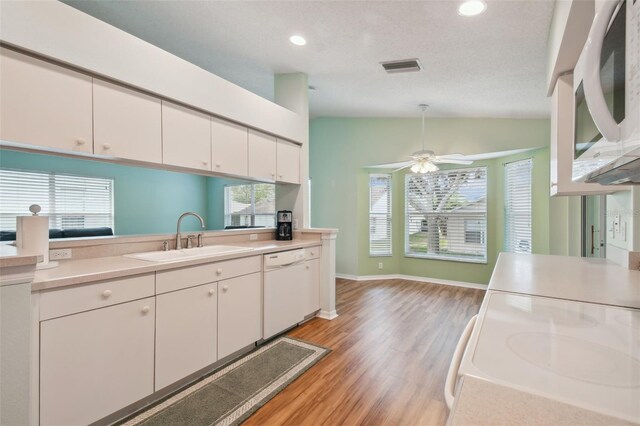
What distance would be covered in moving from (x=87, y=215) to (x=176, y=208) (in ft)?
5.71

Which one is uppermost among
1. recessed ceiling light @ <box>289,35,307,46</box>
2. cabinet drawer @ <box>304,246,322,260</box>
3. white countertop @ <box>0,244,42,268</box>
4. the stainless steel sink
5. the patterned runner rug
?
recessed ceiling light @ <box>289,35,307,46</box>

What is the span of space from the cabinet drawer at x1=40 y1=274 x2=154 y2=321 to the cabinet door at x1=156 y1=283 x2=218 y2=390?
15cm

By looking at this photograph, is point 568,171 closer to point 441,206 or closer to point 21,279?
point 21,279

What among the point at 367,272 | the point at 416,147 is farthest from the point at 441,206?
the point at 367,272

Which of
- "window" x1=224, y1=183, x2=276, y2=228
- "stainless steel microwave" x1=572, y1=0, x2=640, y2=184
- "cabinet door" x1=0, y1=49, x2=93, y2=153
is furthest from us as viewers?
"window" x1=224, y1=183, x2=276, y2=228

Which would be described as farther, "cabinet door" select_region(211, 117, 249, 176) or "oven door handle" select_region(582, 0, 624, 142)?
"cabinet door" select_region(211, 117, 249, 176)

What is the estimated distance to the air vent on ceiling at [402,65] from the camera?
298 centimetres

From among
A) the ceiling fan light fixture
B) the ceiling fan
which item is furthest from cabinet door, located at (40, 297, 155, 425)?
the ceiling fan light fixture

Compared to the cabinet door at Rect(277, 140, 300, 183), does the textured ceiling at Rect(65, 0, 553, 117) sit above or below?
above

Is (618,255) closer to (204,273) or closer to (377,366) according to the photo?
(377,366)

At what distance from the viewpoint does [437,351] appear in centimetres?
261

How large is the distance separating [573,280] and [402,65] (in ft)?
8.32

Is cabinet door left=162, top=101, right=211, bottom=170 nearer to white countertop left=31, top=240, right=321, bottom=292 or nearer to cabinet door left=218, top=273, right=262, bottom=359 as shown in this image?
white countertop left=31, top=240, right=321, bottom=292

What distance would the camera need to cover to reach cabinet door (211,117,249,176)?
8.60 feet
